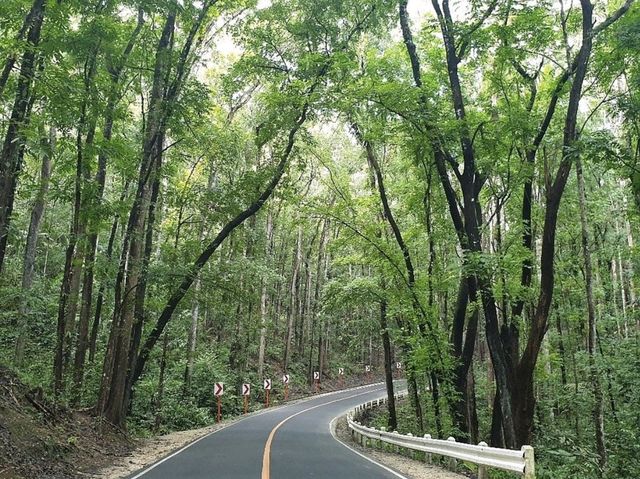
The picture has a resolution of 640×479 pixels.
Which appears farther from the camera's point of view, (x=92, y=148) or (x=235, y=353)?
(x=235, y=353)

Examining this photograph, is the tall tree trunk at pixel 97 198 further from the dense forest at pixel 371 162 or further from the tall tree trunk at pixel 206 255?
the tall tree trunk at pixel 206 255

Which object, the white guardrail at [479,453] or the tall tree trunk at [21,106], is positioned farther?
the tall tree trunk at [21,106]

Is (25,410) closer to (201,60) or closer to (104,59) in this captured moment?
(104,59)

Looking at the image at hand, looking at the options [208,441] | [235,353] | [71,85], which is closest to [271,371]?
[235,353]

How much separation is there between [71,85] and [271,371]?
30200 millimetres

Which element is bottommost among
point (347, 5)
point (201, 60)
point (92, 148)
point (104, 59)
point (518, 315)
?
point (518, 315)

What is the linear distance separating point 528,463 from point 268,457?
6505mm

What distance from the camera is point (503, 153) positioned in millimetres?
12594

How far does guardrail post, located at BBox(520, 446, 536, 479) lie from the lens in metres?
5.96

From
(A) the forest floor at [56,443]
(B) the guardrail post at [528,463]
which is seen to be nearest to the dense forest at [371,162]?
(A) the forest floor at [56,443]

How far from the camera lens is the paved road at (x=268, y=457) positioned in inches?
351

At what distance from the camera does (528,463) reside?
6.04 metres

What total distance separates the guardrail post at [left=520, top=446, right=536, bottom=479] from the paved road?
3332mm

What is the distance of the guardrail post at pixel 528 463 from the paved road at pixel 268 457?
131 inches
